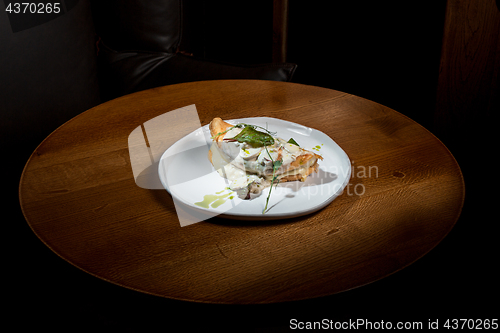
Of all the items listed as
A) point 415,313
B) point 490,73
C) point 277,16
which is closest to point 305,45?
point 277,16

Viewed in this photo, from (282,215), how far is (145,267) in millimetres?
299

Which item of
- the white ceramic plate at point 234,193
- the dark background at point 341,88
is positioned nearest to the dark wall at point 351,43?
the dark background at point 341,88

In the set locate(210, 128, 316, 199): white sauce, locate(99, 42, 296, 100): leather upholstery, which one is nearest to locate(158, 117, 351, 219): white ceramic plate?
locate(210, 128, 316, 199): white sauce

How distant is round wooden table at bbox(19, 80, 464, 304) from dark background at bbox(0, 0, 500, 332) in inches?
1.4

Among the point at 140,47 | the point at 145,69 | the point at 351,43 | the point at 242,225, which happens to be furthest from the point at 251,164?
the point at 351,43

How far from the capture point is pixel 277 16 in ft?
9.23

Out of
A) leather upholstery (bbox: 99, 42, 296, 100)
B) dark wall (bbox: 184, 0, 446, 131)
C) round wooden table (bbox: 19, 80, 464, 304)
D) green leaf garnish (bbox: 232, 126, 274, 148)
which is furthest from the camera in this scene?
dark wall (bbox: 184, 0, 446, 131)

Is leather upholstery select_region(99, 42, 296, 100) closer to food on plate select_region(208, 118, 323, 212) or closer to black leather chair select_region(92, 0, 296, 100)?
black leather chair select_region(92, 0, 296, 100)

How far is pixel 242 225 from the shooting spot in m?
0.88

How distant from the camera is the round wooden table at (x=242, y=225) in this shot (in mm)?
748

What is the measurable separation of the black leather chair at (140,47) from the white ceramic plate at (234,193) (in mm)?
952

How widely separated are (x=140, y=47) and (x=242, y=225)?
61.8 inches

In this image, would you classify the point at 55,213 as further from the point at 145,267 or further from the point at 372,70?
the point at 372,70

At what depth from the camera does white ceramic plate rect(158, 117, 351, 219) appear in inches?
35.3
